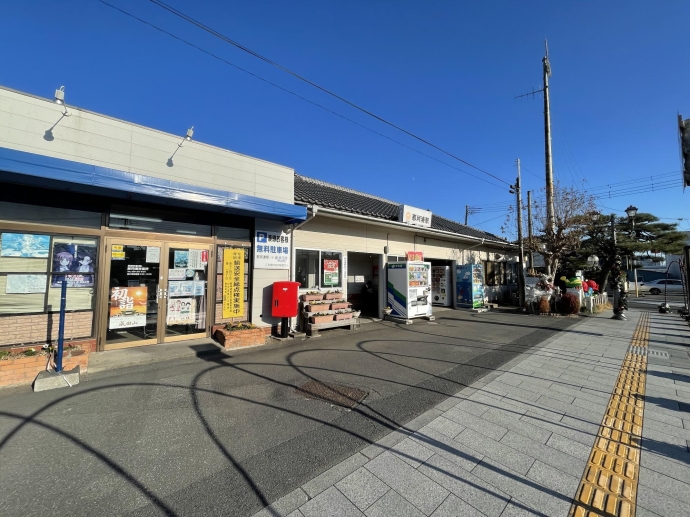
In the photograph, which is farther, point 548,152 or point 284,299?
point 548,152

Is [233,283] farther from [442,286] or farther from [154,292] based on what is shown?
[442,286]

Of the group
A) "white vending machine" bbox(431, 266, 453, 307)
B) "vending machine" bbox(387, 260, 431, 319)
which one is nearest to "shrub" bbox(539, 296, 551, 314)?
"white vending machine" bbox(431, 266, 453, 307)

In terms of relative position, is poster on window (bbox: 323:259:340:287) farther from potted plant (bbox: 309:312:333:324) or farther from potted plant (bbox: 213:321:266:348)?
potted plant (bbox: 213:321:266:348)

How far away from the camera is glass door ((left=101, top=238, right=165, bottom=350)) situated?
5551 millimetres

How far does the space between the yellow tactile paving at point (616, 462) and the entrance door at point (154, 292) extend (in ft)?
21.5

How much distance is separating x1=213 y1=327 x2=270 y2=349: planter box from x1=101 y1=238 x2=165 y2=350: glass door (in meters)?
1.23

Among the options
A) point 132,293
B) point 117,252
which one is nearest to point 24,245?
point 117,252

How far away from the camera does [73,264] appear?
5223mm

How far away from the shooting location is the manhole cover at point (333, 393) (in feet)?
12.6

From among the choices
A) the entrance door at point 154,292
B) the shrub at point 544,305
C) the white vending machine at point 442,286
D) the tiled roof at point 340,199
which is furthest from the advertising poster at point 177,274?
the shrub at point 544,305

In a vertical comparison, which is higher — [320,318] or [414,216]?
[414,216]

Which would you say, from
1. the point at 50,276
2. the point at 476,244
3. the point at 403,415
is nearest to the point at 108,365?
the point at 50,276

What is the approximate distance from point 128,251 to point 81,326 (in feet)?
4.93

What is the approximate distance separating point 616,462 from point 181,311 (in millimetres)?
7006
